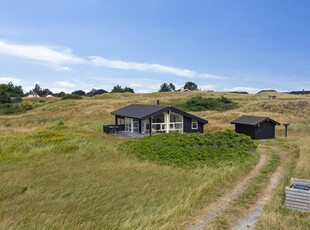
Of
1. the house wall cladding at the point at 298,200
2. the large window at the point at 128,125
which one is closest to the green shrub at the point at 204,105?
the large window at the point at 128,125

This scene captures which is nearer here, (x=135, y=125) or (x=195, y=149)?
(x=195, y=149)

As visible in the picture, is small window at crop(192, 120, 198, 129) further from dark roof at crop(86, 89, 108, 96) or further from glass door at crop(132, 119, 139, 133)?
dark roof at crop(86, 89, 108, 96)

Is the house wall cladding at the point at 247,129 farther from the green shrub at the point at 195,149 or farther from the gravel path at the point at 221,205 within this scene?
the gravel path at the point at 221,205

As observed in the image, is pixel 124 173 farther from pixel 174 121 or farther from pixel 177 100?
pixel 177 100

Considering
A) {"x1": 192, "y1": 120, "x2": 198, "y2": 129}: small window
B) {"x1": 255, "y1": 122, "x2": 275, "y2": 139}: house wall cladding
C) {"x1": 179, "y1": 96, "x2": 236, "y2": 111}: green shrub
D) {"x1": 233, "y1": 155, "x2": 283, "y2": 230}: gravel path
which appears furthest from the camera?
{"x1": 179, "y1": 96, "x2": 236, "y2": 111}: green shrub

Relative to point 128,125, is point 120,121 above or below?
above

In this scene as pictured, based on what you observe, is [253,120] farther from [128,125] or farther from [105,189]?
[105,189]

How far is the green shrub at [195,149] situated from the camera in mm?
16219

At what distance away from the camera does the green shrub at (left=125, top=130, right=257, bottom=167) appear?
53.2 ft

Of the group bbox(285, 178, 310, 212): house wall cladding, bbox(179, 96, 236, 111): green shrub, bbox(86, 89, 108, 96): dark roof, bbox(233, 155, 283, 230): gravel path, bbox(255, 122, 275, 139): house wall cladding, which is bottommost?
bbox(233, 155, 283, 230): gravel path

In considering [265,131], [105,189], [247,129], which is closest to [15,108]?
[247,129]

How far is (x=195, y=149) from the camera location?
18.6 meters

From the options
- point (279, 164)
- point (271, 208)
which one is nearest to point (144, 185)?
point (271, 208)

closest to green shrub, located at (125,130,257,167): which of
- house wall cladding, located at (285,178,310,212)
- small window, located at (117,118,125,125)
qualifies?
house wall cladding, located at (285,178,310,212)
